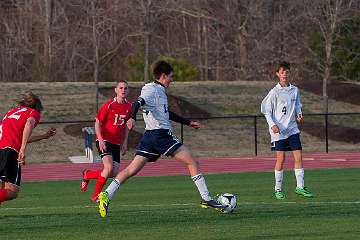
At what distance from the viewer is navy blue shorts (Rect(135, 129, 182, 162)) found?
1476cm

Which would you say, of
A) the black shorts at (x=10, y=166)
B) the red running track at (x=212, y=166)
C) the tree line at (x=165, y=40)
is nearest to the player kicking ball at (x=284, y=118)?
the black shorts at (x=10, y=166)

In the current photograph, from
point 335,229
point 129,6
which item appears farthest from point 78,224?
point 129,6

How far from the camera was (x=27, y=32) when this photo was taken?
181 feet

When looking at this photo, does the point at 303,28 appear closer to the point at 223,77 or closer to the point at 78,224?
the point at 223,77

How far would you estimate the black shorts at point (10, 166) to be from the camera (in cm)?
1423

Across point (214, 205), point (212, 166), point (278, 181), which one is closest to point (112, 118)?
point (278, 181)

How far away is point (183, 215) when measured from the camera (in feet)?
48.4

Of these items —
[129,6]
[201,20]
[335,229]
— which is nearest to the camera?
[335,229]

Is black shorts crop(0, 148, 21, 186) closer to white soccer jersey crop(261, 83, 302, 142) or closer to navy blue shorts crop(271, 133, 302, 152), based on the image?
white soccer jersey crop(261, 83, 302, 142)

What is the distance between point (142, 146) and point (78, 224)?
59.6 inches

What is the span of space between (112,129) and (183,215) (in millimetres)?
3565

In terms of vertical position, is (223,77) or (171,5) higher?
(171,5)

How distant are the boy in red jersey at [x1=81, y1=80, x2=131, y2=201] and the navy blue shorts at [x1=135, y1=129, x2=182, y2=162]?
2825 millimetres

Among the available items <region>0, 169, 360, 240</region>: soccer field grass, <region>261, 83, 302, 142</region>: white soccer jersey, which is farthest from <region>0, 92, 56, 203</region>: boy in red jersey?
<region>261, 83, 302, 142</region>: white soccer jersey
